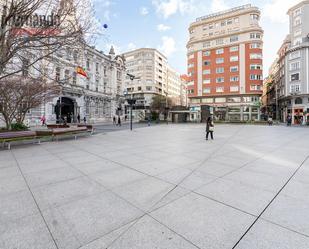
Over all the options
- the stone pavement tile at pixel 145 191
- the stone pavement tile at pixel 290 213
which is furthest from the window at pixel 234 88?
the stone pavement tile at pixel 145 191

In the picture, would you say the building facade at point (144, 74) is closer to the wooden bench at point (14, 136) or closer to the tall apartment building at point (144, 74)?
the tall apartment building at point (144, 74)

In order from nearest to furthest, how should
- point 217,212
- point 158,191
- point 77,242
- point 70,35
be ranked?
1. point 77,242
2. point 217,212
3. point 158,191
4. point 70,35

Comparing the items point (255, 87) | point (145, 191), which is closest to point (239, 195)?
point (145, 191)

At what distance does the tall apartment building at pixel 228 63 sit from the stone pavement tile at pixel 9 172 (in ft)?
149

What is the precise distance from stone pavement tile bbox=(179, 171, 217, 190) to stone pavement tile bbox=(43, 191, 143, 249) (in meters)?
1.59

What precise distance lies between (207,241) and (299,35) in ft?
184

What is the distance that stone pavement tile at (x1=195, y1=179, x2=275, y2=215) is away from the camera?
321 centimetres

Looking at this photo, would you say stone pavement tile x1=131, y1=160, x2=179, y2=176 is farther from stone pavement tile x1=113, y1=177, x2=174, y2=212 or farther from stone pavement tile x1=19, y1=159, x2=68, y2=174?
stone pavement tile x1=19, y1=159, x2=68, y2=174

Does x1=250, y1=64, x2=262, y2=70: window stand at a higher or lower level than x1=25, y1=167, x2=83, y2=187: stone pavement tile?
higher

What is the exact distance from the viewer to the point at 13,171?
5.38 metres

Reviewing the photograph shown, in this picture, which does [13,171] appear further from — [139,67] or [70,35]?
[139,67]

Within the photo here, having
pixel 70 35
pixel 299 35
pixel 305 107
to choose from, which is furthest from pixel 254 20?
pixel 70 35

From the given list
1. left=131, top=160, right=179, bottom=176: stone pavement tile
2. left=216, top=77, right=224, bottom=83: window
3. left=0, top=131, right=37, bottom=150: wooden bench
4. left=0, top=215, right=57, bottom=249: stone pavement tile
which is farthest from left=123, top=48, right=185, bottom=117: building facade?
left=0, top=215, right=57, bottom=249: stone pavement tile

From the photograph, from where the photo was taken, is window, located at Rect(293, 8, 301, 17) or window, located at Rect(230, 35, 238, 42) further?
window, located at Rect(230, 35, 238, 42)
